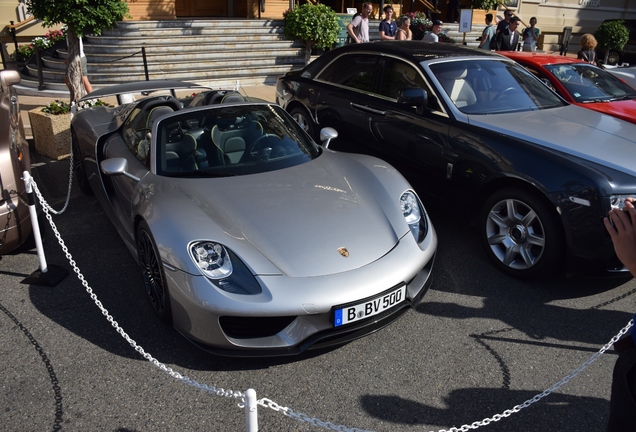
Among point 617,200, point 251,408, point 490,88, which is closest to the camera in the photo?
point 251,408

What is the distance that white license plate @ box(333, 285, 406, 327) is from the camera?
3.06m

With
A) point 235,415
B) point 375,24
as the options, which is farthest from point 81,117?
point 375,24

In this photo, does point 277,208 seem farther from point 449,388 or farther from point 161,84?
point 161,84

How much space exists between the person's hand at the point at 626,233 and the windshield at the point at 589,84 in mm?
5314

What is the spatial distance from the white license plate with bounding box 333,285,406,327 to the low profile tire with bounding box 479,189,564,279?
4.66 feet

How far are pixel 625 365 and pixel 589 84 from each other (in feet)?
19.8

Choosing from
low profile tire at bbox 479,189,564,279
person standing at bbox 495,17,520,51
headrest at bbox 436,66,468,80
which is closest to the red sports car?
headrest at bbox 436,66,468,80

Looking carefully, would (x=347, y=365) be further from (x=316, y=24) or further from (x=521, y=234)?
(x=316, y=24)

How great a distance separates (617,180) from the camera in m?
3.83

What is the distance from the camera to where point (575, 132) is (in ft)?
15.0

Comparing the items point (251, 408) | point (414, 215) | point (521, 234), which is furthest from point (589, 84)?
point (251, 408)

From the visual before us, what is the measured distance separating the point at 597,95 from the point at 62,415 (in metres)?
6.68

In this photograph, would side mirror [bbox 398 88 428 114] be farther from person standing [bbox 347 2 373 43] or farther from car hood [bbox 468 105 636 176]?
person standing [bbox 347 2 373 43]

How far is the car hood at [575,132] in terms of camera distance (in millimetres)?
4109
